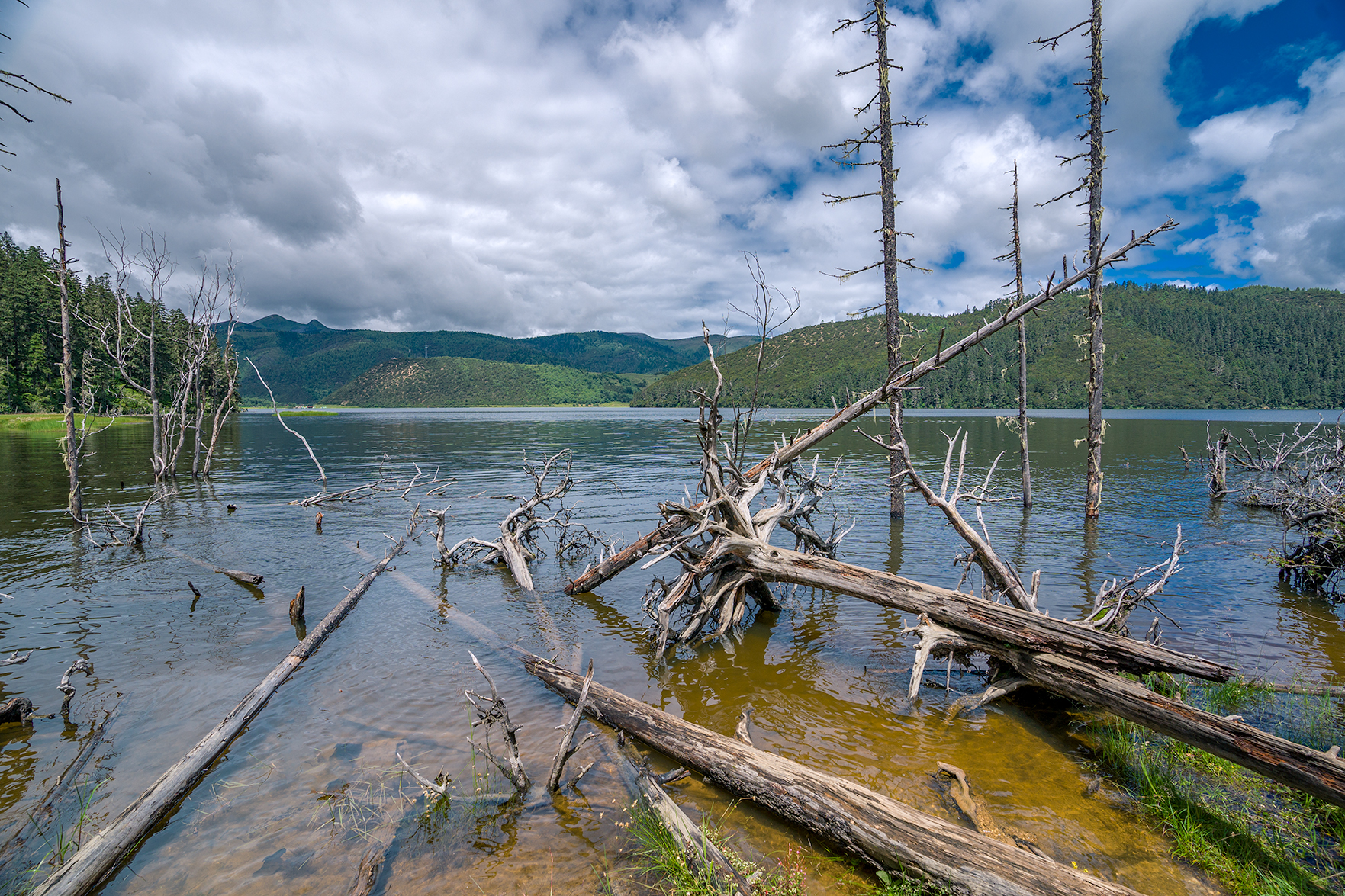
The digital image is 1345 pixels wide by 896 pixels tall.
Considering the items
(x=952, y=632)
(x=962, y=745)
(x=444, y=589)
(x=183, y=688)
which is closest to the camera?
(x=962, y=745)

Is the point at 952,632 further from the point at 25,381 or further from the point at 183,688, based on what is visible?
the point at 25,381

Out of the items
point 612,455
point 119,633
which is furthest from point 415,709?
point 612,455

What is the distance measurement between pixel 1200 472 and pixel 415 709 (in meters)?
37.6

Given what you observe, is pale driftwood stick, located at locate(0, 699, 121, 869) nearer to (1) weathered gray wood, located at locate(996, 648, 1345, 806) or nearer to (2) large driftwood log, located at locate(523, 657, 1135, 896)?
(2) large driftwood log, located at locate(523, 657, 1135, 896)

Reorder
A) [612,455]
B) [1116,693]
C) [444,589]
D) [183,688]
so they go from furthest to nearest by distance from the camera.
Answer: [612,455] → [444,589] → [183,688] → [1116,693]

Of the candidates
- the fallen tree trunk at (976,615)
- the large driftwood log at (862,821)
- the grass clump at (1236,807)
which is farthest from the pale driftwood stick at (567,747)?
the grass clump at (1236,807)

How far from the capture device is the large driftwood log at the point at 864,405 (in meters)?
7.91

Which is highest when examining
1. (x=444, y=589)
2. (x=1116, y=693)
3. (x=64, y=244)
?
(x=64, y=244)

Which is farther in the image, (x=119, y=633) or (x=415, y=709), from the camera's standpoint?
(x=119, y=633)

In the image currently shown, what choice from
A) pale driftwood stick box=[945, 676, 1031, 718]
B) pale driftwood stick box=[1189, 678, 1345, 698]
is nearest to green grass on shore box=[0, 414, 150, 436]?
pale driftwood stick box=[945, 676, 1031, 718]

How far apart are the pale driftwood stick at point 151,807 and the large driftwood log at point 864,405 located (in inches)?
214

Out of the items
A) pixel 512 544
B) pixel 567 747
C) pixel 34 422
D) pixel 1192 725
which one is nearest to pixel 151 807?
pixel 567 747

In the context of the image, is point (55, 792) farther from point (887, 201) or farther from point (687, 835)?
point (887, 201)

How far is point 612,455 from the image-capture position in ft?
137
